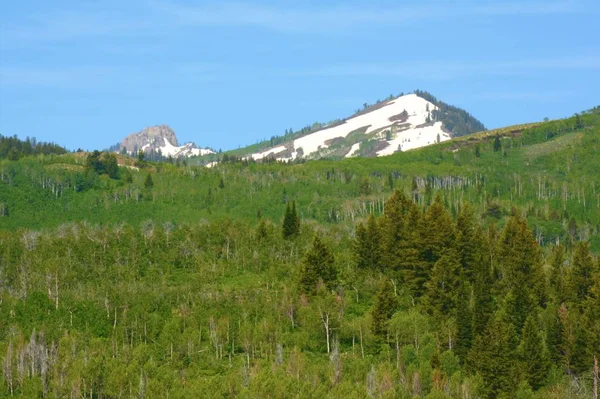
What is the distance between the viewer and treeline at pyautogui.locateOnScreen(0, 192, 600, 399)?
12394 centimetres

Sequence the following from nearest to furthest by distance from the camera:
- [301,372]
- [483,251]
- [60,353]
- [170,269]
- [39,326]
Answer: [301,372], [60,353], [39,326], [483,251], [170,269]

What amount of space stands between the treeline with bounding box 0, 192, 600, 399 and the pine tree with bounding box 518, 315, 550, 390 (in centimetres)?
21

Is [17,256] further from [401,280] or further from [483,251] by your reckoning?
[483,251]

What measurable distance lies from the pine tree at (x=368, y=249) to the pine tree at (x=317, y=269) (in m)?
9.77

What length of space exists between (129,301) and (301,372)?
40.2 m

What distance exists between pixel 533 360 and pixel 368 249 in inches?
1723

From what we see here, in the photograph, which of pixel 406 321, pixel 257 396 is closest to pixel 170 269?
pixel 406 321

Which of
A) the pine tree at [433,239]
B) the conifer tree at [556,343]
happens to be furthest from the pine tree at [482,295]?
the conifer tree at [556,343]

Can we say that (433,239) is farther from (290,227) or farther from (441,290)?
(290,227)

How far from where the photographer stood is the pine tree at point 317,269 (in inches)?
6147

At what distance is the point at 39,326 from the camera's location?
143125 mm

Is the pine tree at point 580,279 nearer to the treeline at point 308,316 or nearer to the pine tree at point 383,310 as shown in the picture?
the treeline at point 308,316

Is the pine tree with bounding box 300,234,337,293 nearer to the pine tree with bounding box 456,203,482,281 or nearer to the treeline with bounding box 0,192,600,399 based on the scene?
the treeline with bounding box 0,192,600,399

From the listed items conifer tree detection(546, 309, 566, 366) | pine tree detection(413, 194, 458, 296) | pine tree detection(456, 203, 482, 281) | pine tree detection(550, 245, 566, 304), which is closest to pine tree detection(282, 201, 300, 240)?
pine tree detection(413, 194, 458, 296)
